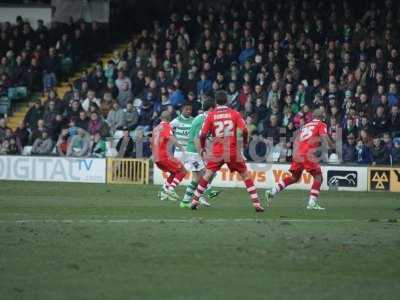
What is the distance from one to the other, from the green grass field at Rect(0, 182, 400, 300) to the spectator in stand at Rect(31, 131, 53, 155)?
12.2m

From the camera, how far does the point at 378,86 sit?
2923 cm

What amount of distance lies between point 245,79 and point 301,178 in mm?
4015

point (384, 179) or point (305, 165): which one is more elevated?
point (305, 165)

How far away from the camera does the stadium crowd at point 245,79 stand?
29.5 meters

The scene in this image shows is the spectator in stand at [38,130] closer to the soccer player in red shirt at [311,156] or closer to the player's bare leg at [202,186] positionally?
the soccer player in red shirt at [311,156]

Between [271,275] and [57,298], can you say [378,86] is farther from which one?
[57,298]

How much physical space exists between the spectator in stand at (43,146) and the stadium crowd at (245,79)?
3 centimetres

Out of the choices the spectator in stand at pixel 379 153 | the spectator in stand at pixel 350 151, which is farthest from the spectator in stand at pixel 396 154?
the spectator in stand at pixel 350 151

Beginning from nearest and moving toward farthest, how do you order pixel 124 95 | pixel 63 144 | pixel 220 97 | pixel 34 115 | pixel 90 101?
pixel 220 97
pixel 63 144
pixel 124 95
pixel 90 101
pixel 34 115

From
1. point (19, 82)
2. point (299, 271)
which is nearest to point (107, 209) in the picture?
point (299, 271)

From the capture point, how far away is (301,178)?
29.1 m

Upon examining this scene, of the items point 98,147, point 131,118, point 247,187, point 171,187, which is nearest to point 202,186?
point 247,187

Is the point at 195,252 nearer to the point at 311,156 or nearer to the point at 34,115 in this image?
the point at 311,156

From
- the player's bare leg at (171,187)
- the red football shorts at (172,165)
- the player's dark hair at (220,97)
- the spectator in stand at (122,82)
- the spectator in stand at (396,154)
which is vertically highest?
the spectator in stand at (122,82)
